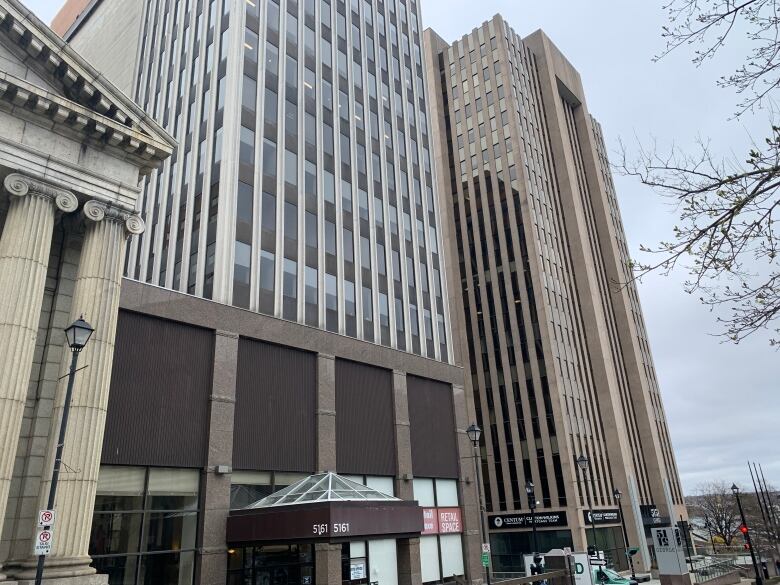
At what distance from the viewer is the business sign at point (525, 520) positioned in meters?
54.7

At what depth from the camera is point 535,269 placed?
64.0 meters

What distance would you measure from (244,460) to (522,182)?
51.3m

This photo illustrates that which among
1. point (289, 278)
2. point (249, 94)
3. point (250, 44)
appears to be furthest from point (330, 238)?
point (250, 44)

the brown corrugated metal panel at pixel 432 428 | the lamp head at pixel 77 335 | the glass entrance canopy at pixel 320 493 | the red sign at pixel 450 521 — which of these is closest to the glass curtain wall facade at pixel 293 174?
the brown corrugated metal panel at pixel 432 428

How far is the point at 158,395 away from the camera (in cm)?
2294

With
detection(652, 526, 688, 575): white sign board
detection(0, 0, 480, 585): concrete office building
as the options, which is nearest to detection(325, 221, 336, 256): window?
detection(0, 0, 480, 585): concrete office building

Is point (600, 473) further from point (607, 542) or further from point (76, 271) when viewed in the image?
point (76, 271)

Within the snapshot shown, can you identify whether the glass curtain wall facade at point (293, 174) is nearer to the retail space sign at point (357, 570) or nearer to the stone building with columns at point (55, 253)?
the stone building with columns at point (55, 253)

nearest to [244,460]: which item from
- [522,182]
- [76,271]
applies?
[76,271]

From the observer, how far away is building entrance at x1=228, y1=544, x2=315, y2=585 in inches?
907

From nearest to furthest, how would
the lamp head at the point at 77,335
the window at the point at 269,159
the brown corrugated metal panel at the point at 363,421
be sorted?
the lamp head at the point at 77,335 < the brown corrugated metal panel at the point at 363,421 < the window at the point at 269,159

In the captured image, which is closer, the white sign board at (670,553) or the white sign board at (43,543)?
the white sign board at (43,543)

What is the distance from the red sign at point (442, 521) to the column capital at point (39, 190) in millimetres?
22818

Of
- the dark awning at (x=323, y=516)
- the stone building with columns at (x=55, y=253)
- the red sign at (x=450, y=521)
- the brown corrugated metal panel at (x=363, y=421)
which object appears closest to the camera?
the stone building with columns at (x=55, y=253)
